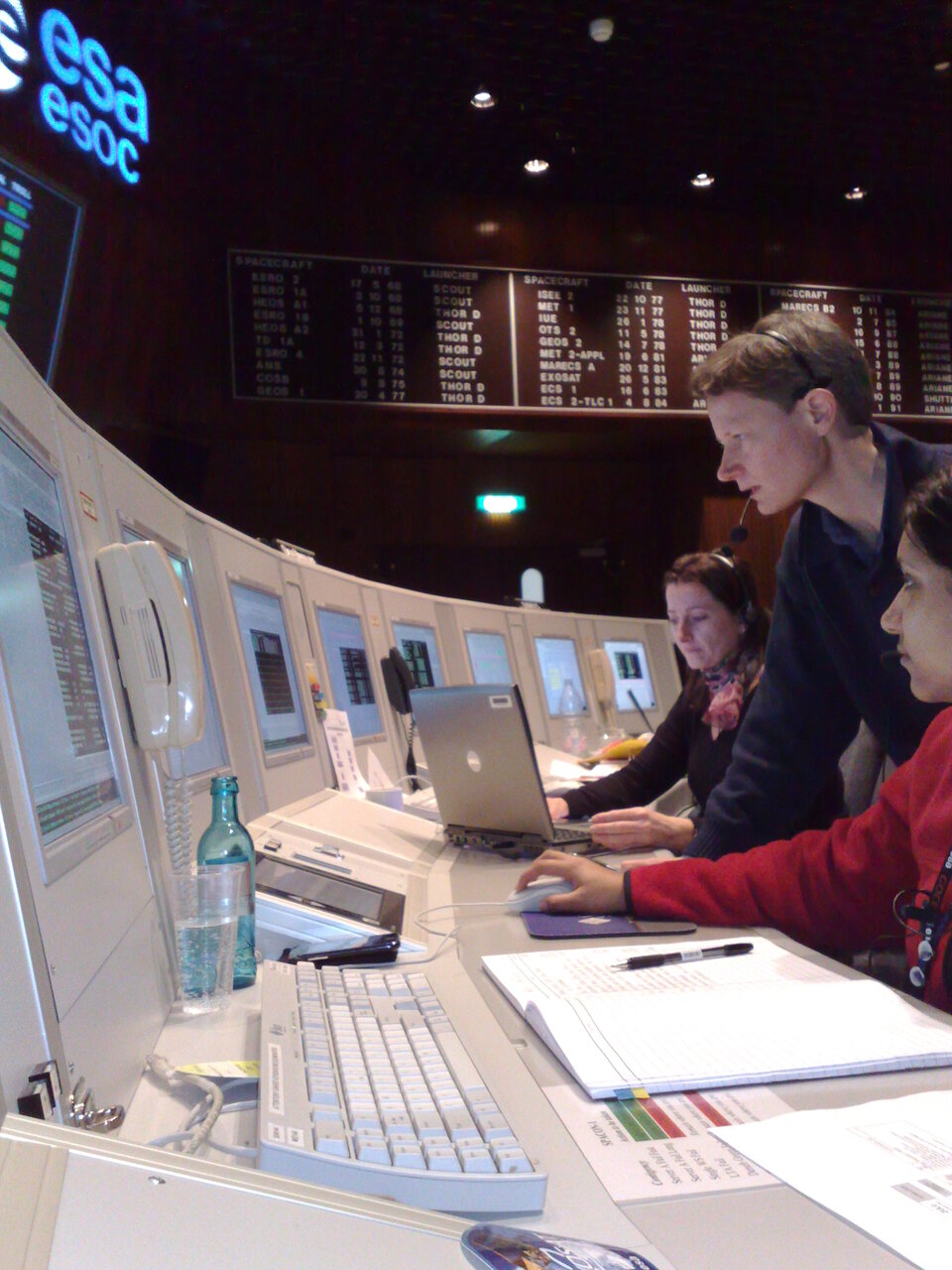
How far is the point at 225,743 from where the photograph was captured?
1375mm

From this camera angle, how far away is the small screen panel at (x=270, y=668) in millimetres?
1568

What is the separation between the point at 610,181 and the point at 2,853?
428 centimetres

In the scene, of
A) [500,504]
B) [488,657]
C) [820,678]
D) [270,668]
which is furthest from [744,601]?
[500,504]

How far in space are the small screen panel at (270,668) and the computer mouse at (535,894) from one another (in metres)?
0.44

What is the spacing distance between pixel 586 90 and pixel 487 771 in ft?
9.28

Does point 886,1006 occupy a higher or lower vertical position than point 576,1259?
lower

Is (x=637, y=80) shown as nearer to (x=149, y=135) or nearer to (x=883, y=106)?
(x=883, y=106)

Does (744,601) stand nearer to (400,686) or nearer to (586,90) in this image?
(400,686)

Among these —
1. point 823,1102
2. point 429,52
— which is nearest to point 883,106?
point 429,52

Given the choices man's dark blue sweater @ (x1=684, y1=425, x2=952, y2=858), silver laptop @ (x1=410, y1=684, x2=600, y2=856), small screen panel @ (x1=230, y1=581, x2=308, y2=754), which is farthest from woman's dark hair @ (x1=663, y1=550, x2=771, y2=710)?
small screen panel @ (x1=230, y1=581, x2=308, y2=754)

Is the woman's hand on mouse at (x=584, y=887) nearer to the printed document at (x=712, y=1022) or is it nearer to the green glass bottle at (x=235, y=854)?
the printed document at (x=712, y=1022)

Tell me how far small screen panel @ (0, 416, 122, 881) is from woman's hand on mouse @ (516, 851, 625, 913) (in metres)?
0.60

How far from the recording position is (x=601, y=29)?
3.19 metres

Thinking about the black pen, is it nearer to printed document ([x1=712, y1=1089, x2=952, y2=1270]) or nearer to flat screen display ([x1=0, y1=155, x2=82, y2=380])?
printed document ([x1=712, y1=1089, x2=952, y2=1270])
